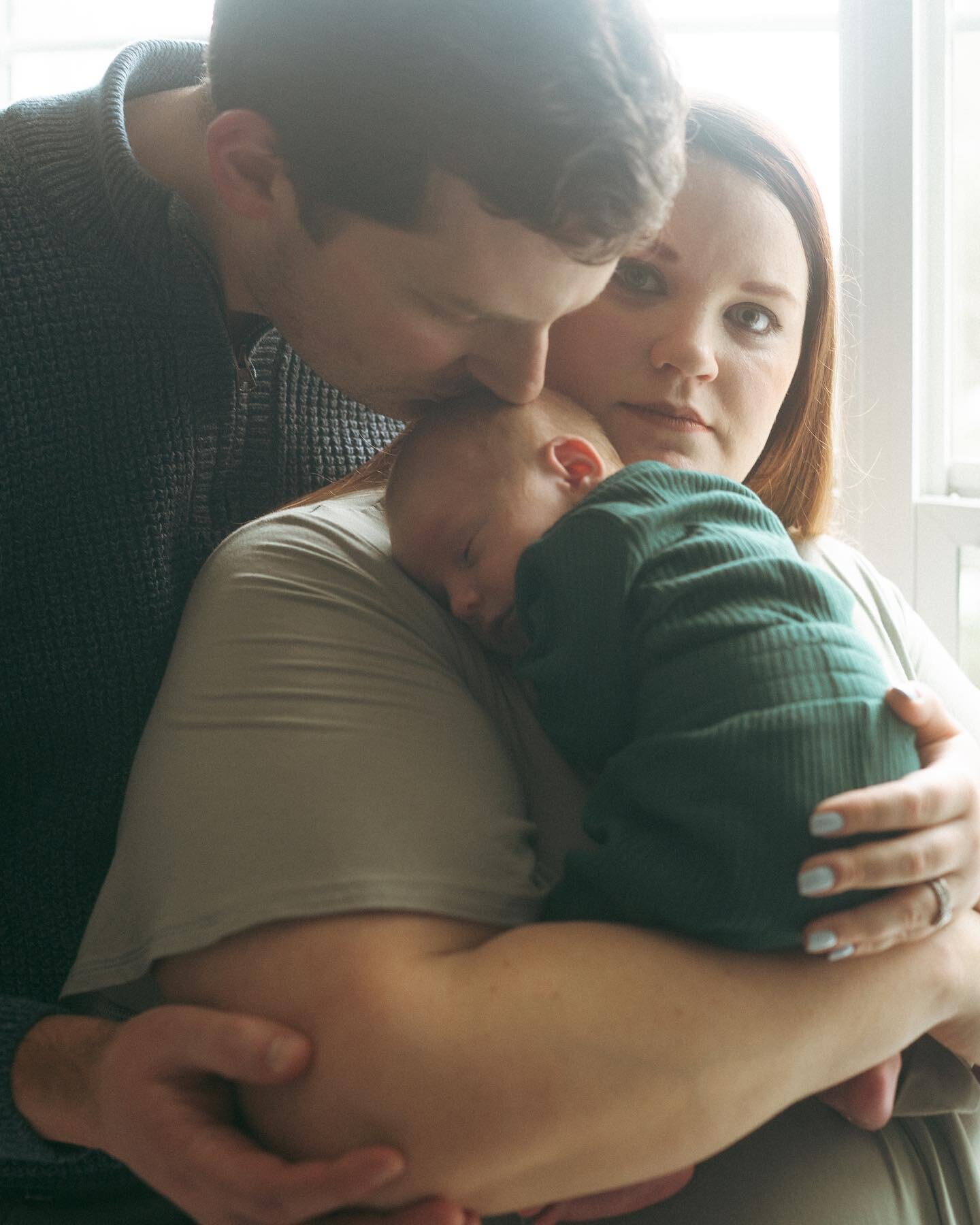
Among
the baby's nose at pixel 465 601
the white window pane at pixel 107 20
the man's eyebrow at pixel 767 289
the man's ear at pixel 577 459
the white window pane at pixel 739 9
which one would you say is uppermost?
the white window pane at pixel 107 20

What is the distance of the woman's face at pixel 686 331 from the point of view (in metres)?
1.41

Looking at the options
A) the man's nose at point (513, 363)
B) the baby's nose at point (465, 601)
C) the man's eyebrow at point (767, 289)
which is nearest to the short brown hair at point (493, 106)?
the man's nose at point (513, 363)

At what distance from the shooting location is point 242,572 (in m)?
1.16

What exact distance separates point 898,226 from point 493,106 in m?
1.52

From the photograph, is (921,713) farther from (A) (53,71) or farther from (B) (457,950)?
(A) (53,71)

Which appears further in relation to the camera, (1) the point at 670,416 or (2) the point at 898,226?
(2) the point at 898,226

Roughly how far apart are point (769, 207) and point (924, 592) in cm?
130

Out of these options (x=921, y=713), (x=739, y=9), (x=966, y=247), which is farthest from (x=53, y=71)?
(x=921, y=713)

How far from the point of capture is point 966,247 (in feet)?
8.01

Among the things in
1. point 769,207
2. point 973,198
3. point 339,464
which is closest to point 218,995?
point 339,464

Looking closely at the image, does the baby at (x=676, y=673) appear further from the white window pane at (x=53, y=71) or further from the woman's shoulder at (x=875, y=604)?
the white window pane at (x=53, y=71)

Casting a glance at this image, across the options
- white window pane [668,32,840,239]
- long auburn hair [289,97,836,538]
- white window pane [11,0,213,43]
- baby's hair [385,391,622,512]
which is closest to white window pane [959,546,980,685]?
white window pane [668,32,840,239]

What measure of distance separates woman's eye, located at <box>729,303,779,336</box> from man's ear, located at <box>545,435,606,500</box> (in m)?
0.33

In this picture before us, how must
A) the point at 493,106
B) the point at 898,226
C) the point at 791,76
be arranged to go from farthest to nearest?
1. the point at 791,76
2. the point at 898,226
3. the point at 493,106
